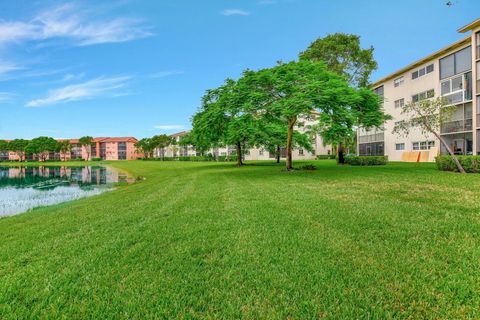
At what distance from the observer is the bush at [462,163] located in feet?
47.1

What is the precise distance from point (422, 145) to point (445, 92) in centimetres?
611

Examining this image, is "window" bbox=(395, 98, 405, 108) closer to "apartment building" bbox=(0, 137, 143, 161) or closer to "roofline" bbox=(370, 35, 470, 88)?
"roofline" bbox=(370, 35, 470, 88)

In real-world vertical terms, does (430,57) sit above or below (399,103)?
above

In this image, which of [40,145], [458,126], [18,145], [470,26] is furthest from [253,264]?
[18,145]

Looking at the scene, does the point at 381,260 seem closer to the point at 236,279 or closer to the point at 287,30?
the point at 236,279

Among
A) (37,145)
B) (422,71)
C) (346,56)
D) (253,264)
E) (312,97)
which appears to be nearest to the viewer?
(253,264)

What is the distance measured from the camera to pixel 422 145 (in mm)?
30453

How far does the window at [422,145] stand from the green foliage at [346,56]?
9.08 meters

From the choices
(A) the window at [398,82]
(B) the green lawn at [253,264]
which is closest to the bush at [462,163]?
(B) the green lawn at [253,264]

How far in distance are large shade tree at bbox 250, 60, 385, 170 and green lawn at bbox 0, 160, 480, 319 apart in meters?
8.12

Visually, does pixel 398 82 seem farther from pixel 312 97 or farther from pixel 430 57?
pixel 312 97

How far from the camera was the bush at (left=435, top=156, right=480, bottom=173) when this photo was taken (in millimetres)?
14352

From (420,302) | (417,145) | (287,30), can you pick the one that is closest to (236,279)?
(420,302)

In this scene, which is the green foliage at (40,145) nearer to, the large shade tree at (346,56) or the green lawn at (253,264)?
the large shade tree at (346,56)
